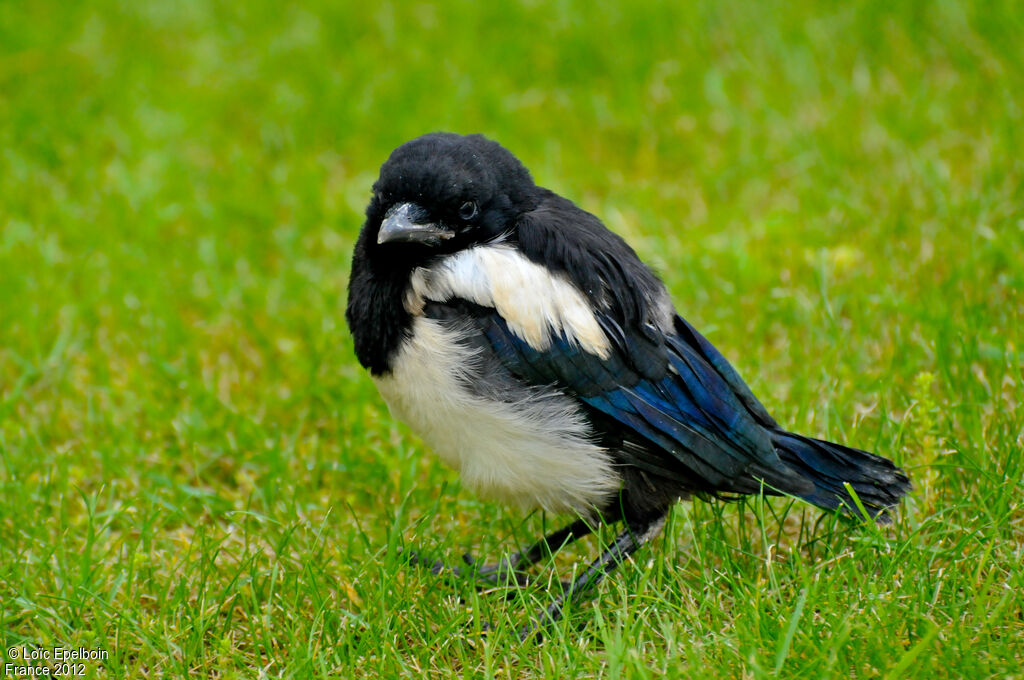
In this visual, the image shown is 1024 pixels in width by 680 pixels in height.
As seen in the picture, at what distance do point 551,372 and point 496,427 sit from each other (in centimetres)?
20

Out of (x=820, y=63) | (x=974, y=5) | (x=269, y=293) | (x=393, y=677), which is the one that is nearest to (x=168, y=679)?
(x=393, y=677)

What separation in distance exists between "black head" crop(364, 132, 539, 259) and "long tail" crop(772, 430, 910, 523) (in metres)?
0.98

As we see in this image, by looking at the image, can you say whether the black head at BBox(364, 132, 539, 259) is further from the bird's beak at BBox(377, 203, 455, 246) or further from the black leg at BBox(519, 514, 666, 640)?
the black leg at BBox(519, 514, 666, 640)

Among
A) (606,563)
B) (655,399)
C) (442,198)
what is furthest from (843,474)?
(442,198)

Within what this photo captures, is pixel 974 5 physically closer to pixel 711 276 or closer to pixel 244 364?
pixel 711 276

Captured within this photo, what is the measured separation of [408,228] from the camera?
286cm

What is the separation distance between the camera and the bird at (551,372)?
9.30 ft

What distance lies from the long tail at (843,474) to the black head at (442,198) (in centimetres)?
98

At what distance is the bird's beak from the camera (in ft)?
9.31

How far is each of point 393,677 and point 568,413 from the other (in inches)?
30.4

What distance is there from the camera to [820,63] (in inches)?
223
